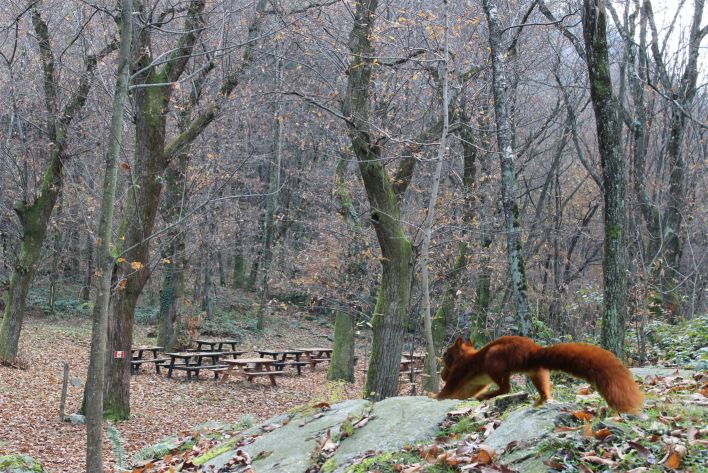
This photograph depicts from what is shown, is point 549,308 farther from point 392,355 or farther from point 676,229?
point 392,355

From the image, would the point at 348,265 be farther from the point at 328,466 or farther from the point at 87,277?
the point at 87,277

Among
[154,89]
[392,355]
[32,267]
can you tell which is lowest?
[392,355]

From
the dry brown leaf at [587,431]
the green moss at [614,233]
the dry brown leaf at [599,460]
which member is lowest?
the dry brown leaf at [599,460]

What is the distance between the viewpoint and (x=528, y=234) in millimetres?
20203

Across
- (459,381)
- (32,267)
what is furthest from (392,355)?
(32,267)

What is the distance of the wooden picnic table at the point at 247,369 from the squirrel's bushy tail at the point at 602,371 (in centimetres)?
1704

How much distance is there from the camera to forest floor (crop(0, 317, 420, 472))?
12086 mm

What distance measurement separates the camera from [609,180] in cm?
854

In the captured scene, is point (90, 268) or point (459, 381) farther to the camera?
point (90, 268)

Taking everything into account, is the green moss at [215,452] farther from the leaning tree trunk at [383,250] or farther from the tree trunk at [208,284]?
the tree trunk at [208,284]

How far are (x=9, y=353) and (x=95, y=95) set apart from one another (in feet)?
24.1

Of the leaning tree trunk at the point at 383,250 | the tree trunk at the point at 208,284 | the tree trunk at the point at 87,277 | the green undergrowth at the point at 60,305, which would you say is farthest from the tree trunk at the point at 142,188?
the tree trunk at the point at 87,277

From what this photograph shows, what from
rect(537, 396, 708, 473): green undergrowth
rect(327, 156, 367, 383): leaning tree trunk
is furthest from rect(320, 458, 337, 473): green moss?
rect(327, 156, 367, 383): leaning tree trunk

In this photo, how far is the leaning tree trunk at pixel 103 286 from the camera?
294 inches
